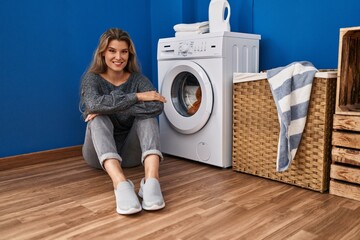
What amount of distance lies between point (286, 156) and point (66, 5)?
63.9 inches

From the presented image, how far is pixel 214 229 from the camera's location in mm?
1209

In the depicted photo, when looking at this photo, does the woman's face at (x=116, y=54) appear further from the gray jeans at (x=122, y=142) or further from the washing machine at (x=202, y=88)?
the washing machine at (x=202, y=88)

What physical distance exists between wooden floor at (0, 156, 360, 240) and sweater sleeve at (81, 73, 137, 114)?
15.1 inches

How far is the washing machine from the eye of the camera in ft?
6.19

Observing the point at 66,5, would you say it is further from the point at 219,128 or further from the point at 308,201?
the point at 308,201

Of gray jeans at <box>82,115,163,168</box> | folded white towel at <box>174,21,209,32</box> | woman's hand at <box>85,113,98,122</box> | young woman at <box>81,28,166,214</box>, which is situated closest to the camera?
young woman at <box>81,28,166,214</box>

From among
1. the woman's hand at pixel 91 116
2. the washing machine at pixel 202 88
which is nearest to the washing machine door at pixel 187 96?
the washing machine at pixel 202 88

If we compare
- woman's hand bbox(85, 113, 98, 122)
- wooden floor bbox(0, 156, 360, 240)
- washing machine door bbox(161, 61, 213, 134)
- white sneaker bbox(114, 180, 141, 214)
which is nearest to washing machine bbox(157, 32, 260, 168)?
washing machine door bbox(161, 61, 213, 134)

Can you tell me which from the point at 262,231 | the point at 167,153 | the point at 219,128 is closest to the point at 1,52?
the point at 167,153

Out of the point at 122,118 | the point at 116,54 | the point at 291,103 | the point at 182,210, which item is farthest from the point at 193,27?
the point at 182,210

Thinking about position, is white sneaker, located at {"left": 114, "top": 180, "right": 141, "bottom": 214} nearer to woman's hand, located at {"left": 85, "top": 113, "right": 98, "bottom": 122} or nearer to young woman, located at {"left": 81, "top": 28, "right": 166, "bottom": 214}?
young woman, located at {"left": 81, "top": 28, "right": 166, "bottom": 214}

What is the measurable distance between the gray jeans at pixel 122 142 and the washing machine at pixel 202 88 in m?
0.34

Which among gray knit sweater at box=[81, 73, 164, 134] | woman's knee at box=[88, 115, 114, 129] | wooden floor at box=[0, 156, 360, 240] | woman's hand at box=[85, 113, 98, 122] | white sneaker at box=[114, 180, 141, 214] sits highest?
gray knit sweater at box=[81, 73, 164, 134]

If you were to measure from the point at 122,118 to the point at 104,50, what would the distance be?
1.20 ft
